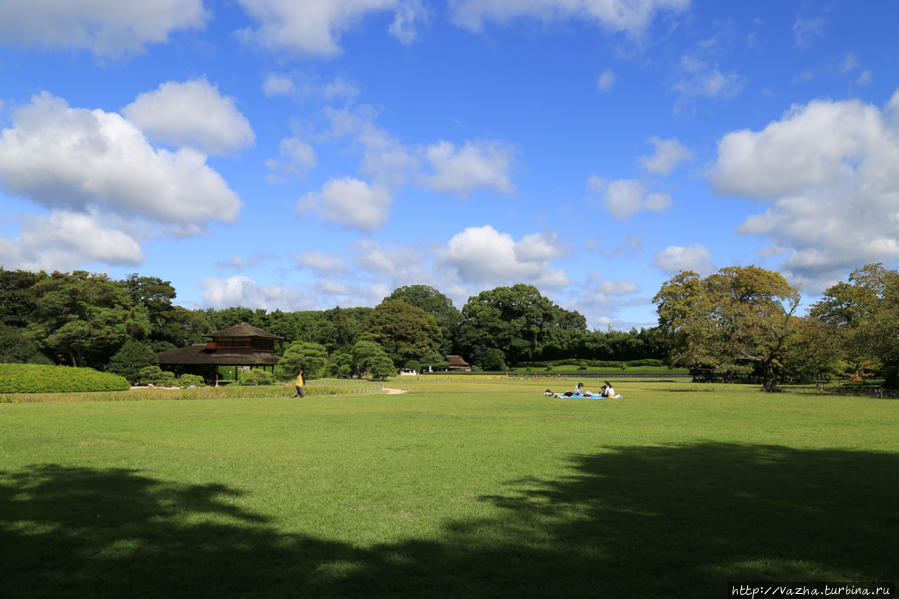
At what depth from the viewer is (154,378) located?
4484 centimetres

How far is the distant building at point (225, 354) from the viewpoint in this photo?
49375 millimetres

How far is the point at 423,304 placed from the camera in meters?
109

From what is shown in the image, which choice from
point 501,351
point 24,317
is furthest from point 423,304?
point 24,317

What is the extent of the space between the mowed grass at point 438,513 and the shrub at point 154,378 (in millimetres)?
32080

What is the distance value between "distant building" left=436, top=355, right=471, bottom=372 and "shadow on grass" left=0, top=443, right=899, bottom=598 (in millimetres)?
87973

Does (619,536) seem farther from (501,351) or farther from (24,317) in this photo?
(501,351)

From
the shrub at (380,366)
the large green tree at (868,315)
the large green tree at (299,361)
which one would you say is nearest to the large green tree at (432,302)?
the shrub at (380,366)

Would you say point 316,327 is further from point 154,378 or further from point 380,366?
point 154,378

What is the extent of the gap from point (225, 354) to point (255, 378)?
883 centimetres

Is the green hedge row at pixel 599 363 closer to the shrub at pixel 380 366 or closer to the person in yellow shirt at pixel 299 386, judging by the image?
the shrub at pixel 380 366

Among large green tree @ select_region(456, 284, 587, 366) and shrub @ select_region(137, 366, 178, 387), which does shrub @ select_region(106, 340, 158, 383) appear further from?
large green tree @ select_region(456, 284, 587, 366)

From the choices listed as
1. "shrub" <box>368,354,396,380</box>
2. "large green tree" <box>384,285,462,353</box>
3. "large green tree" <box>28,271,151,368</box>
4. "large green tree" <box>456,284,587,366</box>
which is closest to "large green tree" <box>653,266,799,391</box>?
"shrub" <box>368,354,396,380</box>

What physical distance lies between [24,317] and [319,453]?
2136 inches

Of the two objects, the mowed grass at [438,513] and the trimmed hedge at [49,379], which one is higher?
the trimmed hedge at [49,379]
